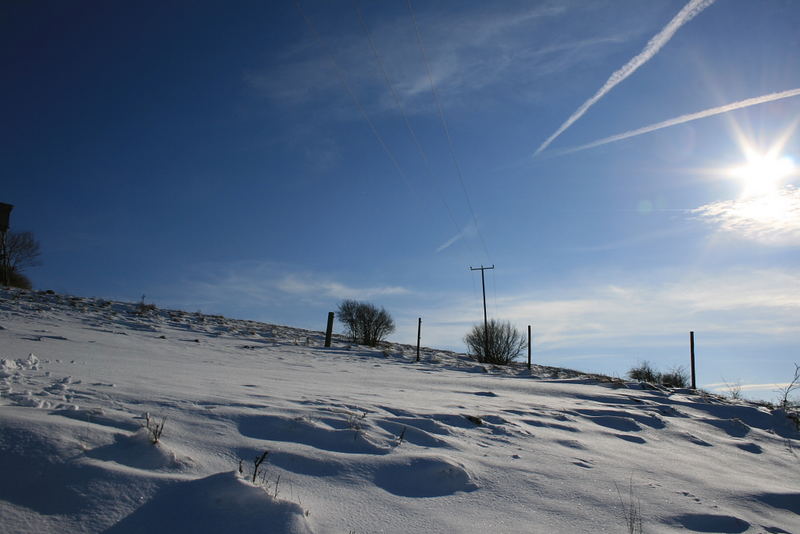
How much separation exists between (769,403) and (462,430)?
969 centimetres

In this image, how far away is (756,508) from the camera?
2744mm

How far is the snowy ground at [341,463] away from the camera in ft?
5.90

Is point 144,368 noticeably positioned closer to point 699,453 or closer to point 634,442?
point 634,442

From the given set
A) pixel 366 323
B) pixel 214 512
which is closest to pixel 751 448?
pixel 214 512

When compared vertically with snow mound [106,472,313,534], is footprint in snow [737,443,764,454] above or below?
below

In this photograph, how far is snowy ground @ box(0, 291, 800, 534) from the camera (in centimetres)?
180

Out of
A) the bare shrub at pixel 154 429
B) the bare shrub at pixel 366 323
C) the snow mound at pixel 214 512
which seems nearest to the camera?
the snow mound at pixel 214 512

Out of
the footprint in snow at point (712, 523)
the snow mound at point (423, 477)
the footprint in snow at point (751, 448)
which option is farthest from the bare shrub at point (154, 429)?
the footprint in snow at point (751, 448)

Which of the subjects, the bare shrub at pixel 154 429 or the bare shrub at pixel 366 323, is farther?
the bare shrub at pixel 366 323

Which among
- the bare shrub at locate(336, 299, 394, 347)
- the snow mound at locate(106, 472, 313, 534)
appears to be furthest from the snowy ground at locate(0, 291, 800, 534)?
the bare shrub at locate(336, 299, 394, 347)

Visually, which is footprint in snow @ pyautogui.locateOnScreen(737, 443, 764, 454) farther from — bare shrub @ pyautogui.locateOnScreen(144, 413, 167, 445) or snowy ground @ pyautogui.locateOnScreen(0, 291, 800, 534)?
bare shrub @ pyautogui.locateOnScreen(144, 413, 167, 445)

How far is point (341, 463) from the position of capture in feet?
8.25

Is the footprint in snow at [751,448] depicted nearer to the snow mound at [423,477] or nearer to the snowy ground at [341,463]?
the snowy ground at [341,463]

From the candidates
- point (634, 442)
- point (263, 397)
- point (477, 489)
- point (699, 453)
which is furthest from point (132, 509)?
point (699, 453)
